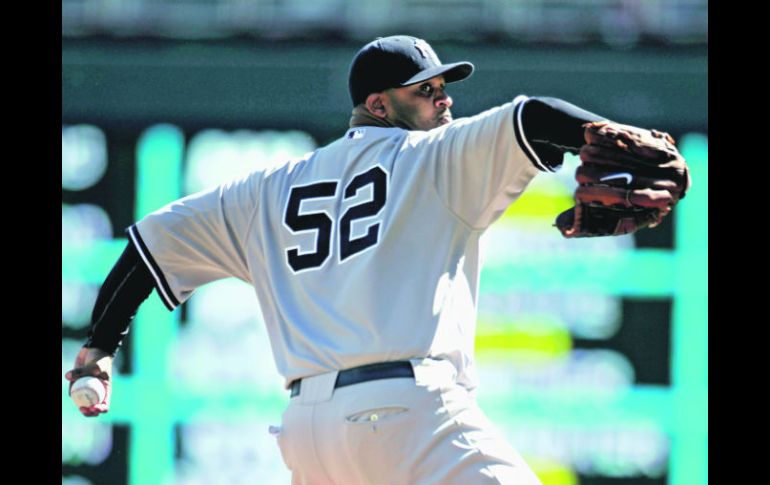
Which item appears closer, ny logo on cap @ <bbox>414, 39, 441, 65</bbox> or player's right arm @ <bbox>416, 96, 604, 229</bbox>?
player's right arm @ <bbox>416, 96, 604, 229</bbox>

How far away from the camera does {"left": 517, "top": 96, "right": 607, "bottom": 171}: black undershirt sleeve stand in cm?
369

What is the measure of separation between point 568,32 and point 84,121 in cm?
244

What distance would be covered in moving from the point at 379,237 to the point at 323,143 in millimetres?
4255

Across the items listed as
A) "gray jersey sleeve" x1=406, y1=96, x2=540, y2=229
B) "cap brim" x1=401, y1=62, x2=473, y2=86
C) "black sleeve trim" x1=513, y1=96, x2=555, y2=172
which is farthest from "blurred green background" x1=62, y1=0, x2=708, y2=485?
"black sleeve trim" x1=513, y1=96, x2=555, y2=172

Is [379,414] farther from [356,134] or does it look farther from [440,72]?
[440,72]

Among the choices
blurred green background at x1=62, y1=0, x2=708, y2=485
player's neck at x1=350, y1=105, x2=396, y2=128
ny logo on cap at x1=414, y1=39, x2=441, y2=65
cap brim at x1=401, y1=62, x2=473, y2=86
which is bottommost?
blurred green background at x1=62, y1=0, x2=708, y2=485

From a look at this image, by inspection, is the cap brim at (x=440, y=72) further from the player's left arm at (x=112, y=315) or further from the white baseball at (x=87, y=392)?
the white baseball at (x=87, y=392)

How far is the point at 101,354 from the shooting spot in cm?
432

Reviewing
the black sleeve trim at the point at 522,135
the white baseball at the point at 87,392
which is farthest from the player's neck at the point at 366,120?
the white baseball at the point at 87,392

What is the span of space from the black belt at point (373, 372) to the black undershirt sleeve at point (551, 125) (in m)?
0.57

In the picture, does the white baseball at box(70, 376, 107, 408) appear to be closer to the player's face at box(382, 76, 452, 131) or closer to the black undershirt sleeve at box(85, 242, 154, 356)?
the black undershirt sleeve at box(85, 242, 154, 356)

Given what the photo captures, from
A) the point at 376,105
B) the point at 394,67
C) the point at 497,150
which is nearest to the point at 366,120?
the point at 376,105
